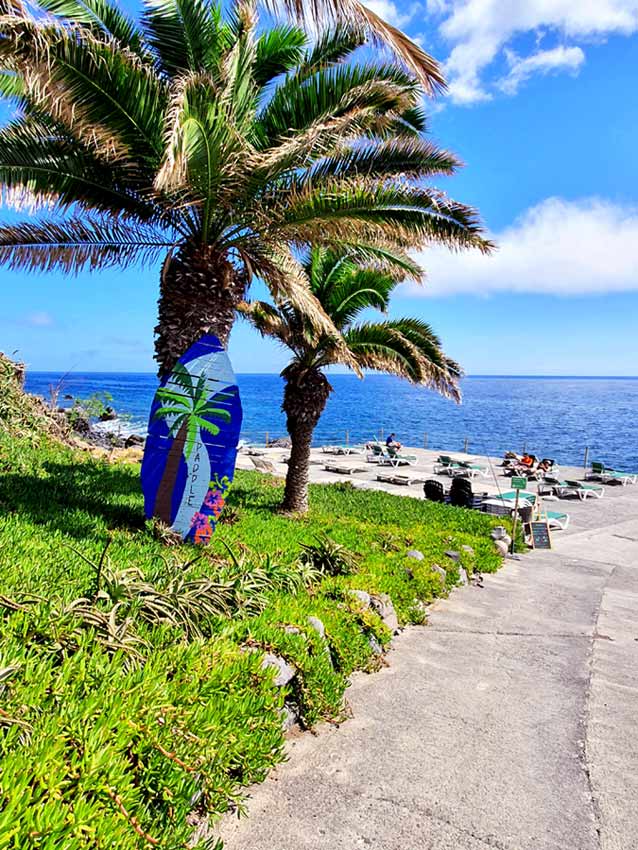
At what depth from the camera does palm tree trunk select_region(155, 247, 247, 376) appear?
7055 millimetres

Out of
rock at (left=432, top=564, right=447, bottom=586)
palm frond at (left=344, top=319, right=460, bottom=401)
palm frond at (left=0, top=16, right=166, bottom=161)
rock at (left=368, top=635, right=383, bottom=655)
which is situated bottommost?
rock at (left=432, top=564, right=447, bottom=586)

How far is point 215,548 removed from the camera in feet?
20.6

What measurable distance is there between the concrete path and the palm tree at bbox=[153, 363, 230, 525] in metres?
3.13

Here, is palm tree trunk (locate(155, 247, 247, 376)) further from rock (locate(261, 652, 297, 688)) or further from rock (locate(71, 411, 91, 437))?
rock (locate(71, 411, 91, 437))

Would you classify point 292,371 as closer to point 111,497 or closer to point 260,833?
point 111,497

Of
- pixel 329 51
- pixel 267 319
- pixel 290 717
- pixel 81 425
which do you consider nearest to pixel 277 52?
pixel 329 51

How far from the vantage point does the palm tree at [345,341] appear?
1080 cm

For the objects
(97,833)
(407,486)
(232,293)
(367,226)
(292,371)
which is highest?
(367,226)

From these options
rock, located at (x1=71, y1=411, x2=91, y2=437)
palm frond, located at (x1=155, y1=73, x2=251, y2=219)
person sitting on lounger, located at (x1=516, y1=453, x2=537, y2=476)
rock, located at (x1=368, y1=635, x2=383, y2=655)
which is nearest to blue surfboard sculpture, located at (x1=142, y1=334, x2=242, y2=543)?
palm frond, located at (x1=155, y1=73, x2=251, y2=219)

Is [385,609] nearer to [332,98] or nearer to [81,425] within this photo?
[332,98]

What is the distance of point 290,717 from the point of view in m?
3.53

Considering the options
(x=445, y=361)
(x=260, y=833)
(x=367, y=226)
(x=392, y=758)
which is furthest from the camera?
(x=445, y=361)

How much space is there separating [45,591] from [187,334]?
13.6ft

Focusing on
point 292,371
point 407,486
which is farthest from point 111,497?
point 407,486
